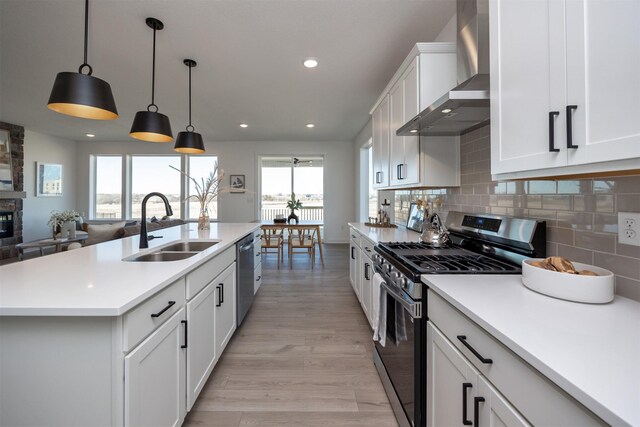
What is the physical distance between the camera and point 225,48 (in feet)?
8.86

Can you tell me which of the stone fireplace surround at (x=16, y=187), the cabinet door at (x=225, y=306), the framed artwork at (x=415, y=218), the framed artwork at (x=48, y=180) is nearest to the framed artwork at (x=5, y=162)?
the stone fireplace surround at (x=16, y=187)

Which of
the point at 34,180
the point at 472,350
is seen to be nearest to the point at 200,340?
the point at 472,350

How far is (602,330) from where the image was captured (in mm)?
709

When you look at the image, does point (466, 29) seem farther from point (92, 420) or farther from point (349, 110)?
point (349, 110)

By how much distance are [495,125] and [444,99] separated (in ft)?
1.08

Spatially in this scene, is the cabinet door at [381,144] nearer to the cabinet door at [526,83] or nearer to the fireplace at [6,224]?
the cabinet door at [526,83]

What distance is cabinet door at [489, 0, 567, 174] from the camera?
0.84 meters

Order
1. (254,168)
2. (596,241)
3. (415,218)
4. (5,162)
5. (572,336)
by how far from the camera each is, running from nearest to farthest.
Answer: (572,336) < (596,241) < (415,218) < (5,162) < (254,168)

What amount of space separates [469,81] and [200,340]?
1976 millimetres

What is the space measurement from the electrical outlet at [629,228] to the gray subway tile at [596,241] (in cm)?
5

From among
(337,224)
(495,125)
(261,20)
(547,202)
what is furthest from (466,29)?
(337,224)

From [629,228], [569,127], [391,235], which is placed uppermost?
[569,127]

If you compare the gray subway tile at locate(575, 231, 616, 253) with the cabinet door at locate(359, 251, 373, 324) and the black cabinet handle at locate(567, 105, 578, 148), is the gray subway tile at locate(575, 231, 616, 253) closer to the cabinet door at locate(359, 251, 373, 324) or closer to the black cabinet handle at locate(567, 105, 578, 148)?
the black cabinet handle at locate(567, 105, 578, 148)

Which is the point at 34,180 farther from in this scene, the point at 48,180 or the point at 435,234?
the point at 435,234
